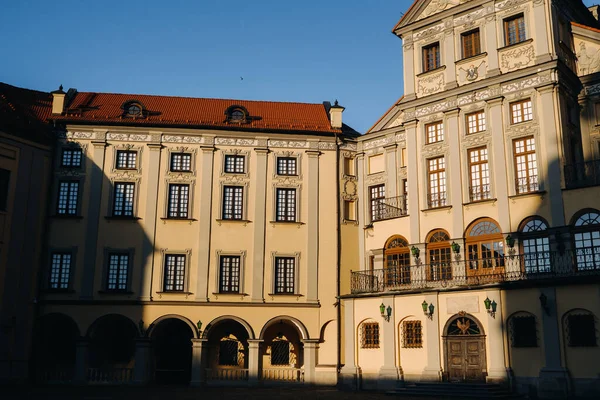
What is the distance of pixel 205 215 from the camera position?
1358 inches

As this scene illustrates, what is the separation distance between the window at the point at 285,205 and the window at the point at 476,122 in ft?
35.3

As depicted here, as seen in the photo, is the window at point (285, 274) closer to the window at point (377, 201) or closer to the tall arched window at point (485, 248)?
the window at point (377, 201)

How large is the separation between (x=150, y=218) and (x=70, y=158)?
579cm

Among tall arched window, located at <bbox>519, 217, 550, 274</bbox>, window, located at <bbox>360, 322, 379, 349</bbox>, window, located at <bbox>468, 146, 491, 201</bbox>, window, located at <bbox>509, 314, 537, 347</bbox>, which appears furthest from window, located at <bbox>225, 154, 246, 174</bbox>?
window, located at <bbox>509, 314, 537, 347</bbox>

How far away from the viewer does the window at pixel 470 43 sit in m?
29.8

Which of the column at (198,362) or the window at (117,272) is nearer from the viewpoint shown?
the column at (198,362)

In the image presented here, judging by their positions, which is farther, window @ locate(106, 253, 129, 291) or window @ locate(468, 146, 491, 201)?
window @ locate(106, 253, 129, 291)

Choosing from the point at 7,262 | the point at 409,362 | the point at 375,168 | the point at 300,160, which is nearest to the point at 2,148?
the point at 7,262

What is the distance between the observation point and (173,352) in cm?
3528

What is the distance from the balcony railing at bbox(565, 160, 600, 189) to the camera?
2562 cm

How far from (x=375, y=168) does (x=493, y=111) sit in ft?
27.7

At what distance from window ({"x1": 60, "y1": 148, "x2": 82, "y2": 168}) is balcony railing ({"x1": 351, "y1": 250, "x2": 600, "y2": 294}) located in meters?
16.7

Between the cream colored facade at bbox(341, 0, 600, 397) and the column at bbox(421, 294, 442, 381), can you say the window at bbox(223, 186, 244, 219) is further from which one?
the column at bbox(421, 294, 442, 381)

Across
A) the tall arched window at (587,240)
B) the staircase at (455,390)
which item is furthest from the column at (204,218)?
the tall arched window at (587,240)
